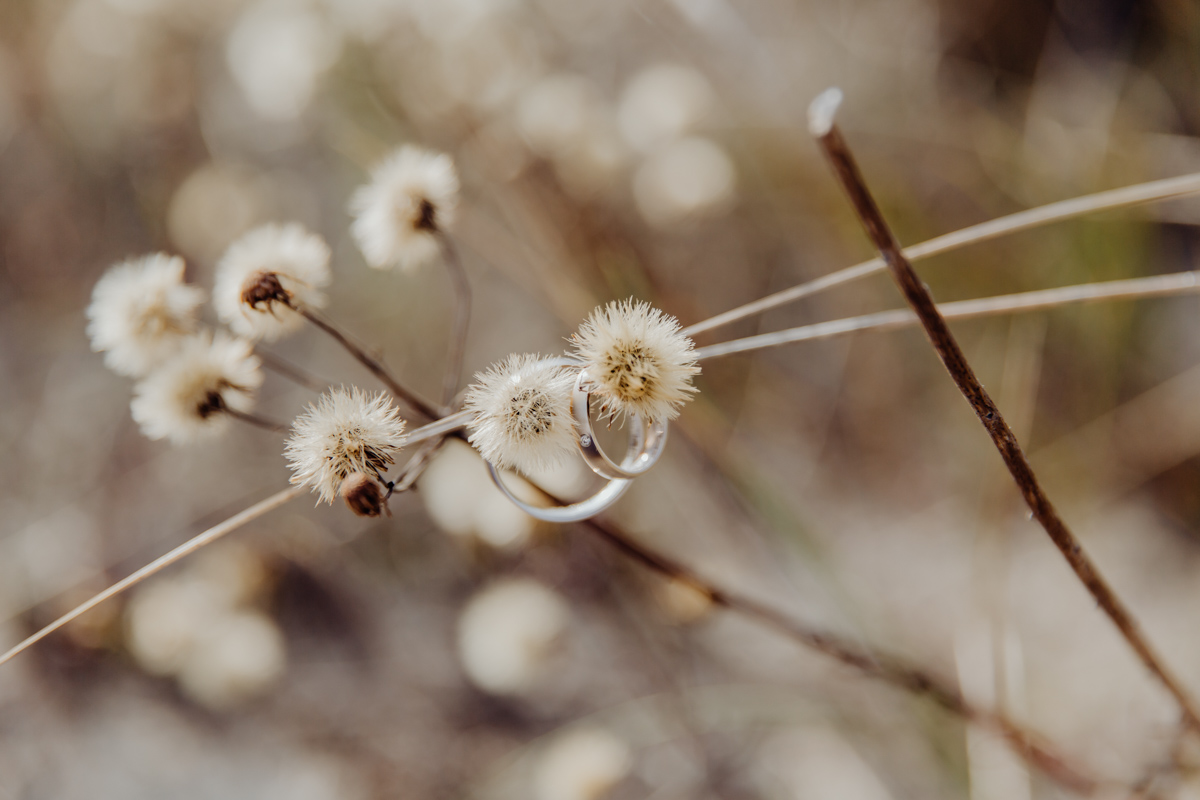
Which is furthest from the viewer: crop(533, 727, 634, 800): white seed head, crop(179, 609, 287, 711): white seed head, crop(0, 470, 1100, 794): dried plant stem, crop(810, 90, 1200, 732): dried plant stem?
crop(179, 609, 287, 711): white seed head

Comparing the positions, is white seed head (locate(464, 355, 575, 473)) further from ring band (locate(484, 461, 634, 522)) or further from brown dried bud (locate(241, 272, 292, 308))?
brown dried bud (locate(241, 272, 292, 308))

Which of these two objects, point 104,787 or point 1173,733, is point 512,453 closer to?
point 1173,733

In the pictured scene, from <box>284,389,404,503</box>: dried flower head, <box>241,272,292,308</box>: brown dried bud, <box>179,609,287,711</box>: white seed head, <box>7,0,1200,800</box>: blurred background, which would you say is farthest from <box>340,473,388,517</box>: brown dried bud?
<box>179,609,287,711</box>: white seed head

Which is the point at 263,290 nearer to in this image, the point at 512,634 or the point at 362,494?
the point at 362,494

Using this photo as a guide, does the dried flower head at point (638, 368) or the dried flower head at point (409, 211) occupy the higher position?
the dried flower head at point (409, 211)

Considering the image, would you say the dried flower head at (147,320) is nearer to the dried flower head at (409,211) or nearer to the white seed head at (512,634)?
the dried flower head at (409,211)

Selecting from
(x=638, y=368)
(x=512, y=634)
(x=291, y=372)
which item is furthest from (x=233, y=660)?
(x=638, y=368)

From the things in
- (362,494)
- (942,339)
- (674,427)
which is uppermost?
(674,427)

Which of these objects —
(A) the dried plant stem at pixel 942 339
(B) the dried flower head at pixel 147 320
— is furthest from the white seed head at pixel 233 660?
(A) the dried plant stem at pixel 942 339
